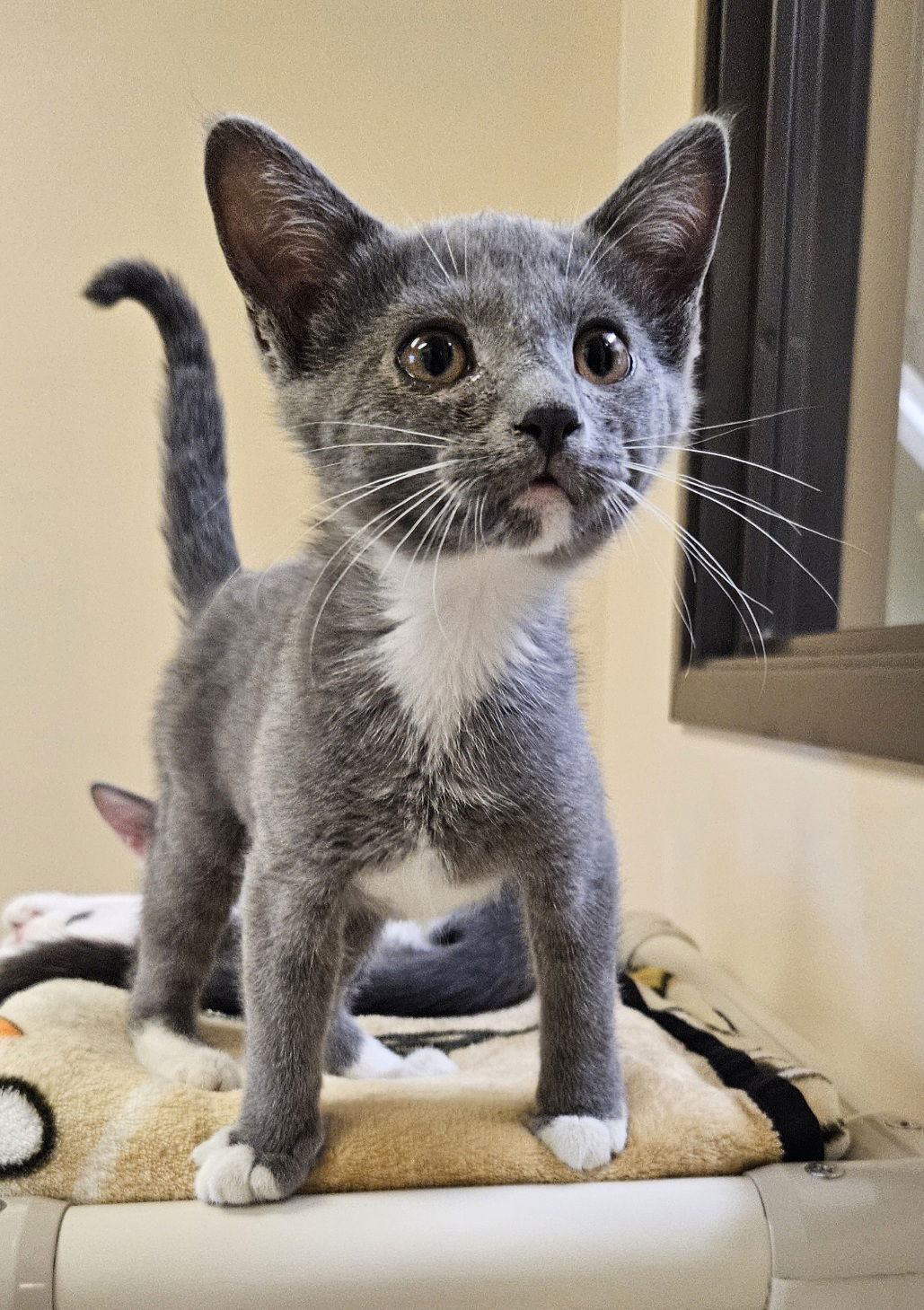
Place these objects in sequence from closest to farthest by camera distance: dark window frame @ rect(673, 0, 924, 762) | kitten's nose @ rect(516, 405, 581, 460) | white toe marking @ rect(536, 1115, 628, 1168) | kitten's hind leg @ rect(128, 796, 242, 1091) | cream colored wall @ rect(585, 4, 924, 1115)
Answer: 1. kitten's nose @ rect(516, 405, 581, 460)
2. white toe marking @ rect(536, 1115, 628, 1168)
3. cream colored wall @ rect(585, 4, 924, 1115)
4. kitten's hind leg @ rect(128, 796, 242, 1091)
5. dark window frame @ rect(673, 0, 924, 762)

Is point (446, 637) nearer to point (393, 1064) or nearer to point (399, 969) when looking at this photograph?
point (393, 1064)

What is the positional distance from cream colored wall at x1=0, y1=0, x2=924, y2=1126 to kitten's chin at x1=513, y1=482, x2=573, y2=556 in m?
0.31

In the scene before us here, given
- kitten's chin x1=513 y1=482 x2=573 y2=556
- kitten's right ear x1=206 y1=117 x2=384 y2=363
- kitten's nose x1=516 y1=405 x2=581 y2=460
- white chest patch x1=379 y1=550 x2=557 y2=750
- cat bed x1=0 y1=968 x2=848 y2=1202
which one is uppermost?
kitten's right ear x1=206 y1=117 x2=384 y2=363

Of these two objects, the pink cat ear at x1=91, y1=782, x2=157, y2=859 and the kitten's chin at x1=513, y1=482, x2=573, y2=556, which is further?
the pink cat ear at x1=91, y1=782, x2=157, y2=859

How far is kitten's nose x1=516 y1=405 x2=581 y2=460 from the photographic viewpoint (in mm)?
608

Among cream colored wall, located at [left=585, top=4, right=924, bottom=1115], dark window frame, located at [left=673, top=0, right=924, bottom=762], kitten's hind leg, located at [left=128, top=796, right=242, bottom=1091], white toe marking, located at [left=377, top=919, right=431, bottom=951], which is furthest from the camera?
white toe marking, located at [left=377, top=919, right=431, bottom=951]

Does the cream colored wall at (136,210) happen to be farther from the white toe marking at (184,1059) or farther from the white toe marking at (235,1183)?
the white toe marking at (235,1183)

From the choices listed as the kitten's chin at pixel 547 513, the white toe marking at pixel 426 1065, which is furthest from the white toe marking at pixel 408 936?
the kitten's chin at pixel 547 513

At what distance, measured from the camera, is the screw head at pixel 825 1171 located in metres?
0.68

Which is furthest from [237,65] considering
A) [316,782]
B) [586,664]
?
[316,782]

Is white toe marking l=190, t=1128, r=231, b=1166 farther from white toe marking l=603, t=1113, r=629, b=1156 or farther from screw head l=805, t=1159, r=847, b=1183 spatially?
screw head l=805, t=1159, r=847, b=1183

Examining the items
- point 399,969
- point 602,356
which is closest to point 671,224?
point 602,356

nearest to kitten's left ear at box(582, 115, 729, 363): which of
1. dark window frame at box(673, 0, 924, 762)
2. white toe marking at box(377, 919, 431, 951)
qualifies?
dark window frame at box(673, 0, 924, 762)

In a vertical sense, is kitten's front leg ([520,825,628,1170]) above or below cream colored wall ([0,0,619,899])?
below
